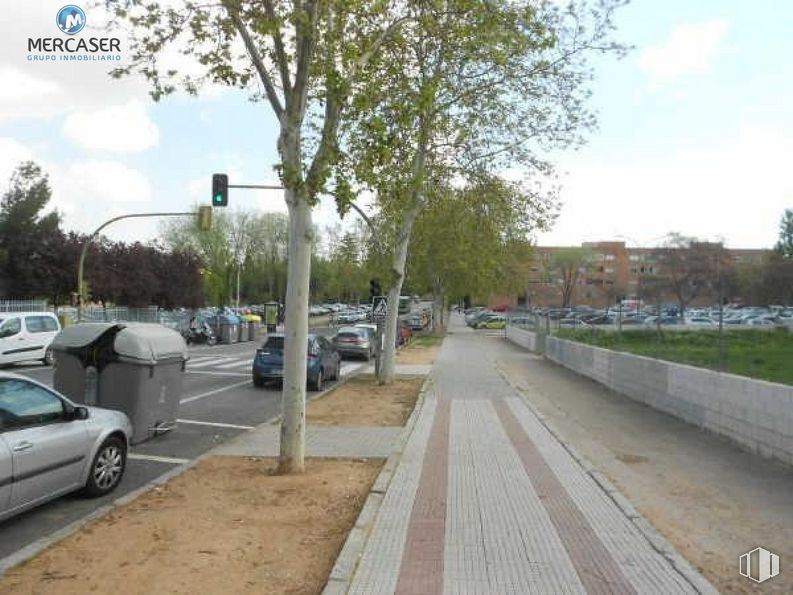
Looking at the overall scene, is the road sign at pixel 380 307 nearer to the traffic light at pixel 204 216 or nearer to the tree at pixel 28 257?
the traffic light at pixel 204 216

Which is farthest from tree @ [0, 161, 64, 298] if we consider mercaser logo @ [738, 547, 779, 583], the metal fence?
mercaser logo @ [738, 547, 779, 583]

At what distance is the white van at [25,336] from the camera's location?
70.0ft

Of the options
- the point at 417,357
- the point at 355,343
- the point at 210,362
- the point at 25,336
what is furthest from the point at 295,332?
the point at 417,357

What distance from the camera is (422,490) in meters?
7.71

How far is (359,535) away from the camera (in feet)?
19.7

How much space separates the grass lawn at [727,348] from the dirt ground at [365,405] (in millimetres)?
5223

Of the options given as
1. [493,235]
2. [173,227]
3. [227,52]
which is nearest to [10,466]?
[227,52]

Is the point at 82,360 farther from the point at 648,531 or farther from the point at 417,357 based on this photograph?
the point at 417,357

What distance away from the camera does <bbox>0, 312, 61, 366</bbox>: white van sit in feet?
70.0

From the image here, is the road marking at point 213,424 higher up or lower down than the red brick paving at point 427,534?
lower down

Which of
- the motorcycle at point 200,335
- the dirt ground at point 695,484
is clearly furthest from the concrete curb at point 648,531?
the motorcycle at point 200,335

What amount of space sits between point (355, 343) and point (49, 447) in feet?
77.9

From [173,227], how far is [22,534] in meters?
82.4

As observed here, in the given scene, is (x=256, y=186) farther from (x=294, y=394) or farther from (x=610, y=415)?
(x=294, y=394)
